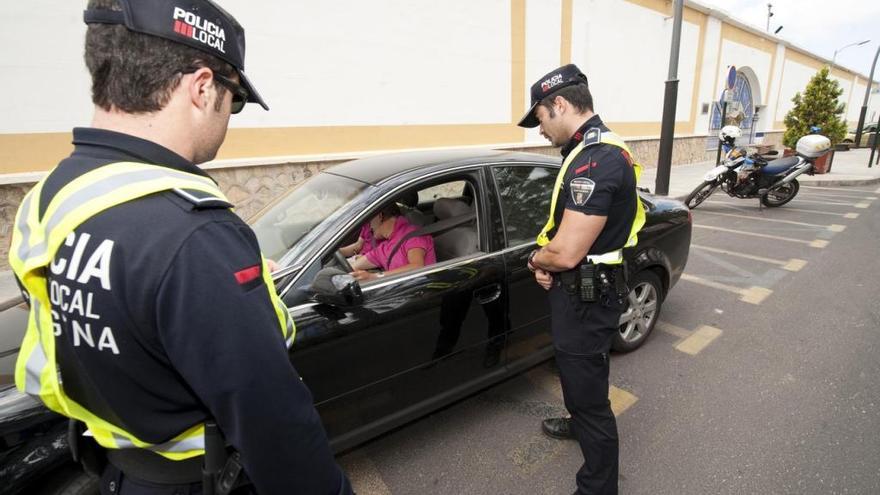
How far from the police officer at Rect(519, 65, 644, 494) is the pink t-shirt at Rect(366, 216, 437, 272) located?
77 centimetres

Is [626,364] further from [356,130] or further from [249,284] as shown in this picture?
[356,130]

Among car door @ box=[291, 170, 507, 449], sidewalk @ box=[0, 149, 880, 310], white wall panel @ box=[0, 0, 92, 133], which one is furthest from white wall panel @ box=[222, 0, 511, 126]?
car door @ box=[291, 170, 507, 449]

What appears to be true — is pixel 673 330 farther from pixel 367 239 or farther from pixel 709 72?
pixel 709 72

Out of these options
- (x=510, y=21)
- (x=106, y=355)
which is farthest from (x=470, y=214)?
(x=510, y=21)

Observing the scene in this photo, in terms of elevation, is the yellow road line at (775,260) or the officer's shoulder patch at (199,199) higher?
the officer's shoulder patch at (199,199)

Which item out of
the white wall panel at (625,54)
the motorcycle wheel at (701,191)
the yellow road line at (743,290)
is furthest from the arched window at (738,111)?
the yellow road line at (743,290)

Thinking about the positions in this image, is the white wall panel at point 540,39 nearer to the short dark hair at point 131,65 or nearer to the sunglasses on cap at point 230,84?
the sunglasses on cap at point 230,84

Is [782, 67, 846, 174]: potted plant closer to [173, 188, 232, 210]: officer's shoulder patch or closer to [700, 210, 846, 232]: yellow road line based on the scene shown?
[700, 210, 846, 232]: yellow road line

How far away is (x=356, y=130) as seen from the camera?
26.8 ft

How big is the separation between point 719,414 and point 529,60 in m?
10.1

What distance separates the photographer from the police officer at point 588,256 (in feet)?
5.60

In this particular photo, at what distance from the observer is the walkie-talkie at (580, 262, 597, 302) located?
Result: 1.78 m

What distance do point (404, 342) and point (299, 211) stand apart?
922 millimetres

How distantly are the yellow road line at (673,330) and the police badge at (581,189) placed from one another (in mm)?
2343
